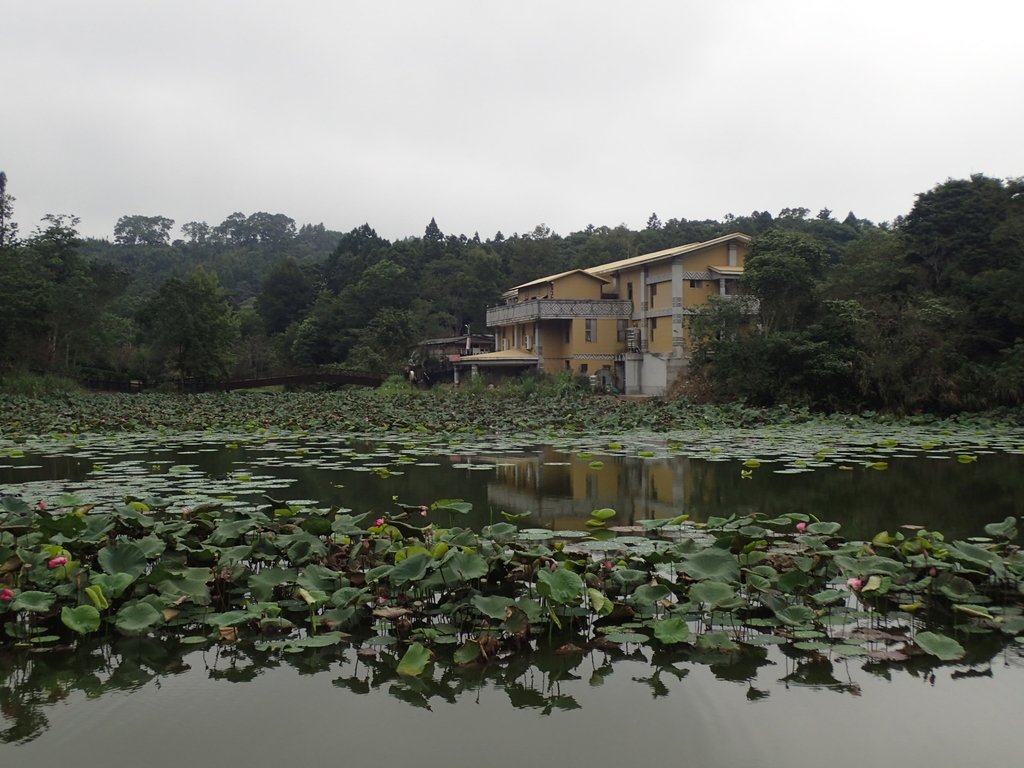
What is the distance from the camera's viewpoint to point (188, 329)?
3547 cm

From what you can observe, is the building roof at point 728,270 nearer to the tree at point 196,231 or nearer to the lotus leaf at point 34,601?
the lotus leaf at point 34,601

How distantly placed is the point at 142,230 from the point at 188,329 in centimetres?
10121

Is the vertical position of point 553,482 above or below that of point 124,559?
below

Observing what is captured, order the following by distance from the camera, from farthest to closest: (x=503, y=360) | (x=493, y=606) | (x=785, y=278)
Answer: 1. (x=503, y=360)
2. (x=785, y=278)
3. (x=493, y=606)

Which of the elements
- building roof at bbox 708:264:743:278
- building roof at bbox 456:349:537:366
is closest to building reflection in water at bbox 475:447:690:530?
building roof at bbox 708:264:743:278

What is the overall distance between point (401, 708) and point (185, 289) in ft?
116

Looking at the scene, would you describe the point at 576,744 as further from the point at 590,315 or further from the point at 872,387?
the point at 590,315

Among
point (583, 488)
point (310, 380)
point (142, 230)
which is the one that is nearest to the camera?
point (583, 488)

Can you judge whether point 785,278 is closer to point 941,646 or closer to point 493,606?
point 941,646

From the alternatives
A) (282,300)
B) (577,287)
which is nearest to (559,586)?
(577,287)

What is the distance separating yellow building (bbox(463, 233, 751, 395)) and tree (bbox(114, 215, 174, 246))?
329ft

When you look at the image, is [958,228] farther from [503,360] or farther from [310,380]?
[310,380]

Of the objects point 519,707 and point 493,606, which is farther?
point 493,606

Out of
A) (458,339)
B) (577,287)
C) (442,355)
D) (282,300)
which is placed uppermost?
(282,300)
